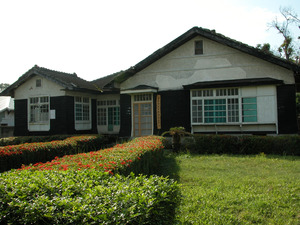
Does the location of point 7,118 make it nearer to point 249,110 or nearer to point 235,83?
point 235,83

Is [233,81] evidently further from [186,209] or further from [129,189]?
[129,189]

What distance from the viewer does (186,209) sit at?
5.02m

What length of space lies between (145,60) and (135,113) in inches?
121

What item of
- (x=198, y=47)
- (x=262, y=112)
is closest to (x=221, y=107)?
(x=262, y=112)

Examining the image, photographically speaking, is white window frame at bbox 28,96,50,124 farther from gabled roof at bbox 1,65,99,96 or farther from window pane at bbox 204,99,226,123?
window pane at bbox 204,99,226,123

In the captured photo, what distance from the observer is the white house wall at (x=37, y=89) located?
55.7ft

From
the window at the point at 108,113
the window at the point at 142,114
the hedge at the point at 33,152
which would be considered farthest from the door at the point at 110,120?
the hedge at the point at 33,152

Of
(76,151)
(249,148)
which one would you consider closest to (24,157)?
(76,151)

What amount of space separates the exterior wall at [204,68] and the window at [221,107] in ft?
2.58

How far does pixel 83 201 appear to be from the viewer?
2.96 metres

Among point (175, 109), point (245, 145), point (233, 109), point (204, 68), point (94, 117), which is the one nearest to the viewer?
point (245, 145)

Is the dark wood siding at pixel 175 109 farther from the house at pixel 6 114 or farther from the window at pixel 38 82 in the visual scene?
the house at pixel 6 114

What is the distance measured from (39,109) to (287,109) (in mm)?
14449

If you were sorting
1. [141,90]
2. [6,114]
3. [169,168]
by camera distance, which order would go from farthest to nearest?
[6,114], [141,90], [169,168]
